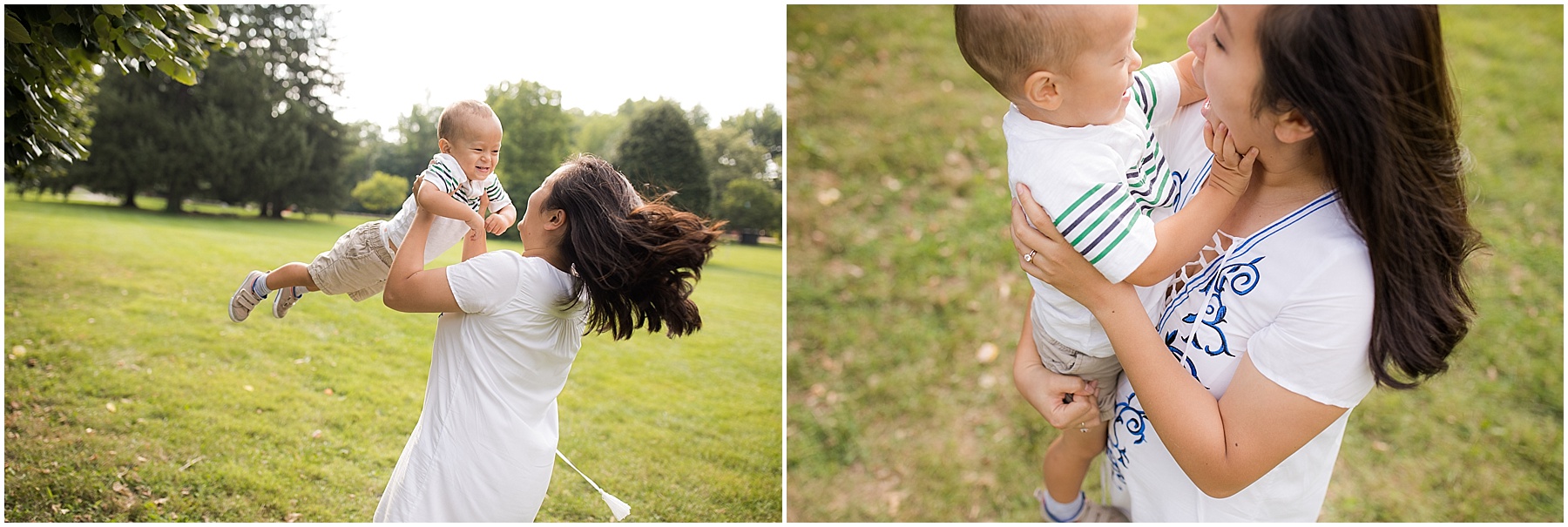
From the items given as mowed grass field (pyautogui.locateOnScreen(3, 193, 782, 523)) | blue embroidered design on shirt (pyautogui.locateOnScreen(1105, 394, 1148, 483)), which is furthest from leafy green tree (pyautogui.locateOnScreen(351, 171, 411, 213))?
blue embroidered design on shirt (pyautogui.locateOnScreen(1105, 394, 1148, 483))

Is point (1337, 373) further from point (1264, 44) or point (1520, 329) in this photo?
point (1520, 329)

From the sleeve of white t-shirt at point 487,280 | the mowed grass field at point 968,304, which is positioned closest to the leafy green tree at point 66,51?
the sleeve of white t-shirt at point 487,280

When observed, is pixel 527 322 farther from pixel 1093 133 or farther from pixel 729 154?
pixel 729 154

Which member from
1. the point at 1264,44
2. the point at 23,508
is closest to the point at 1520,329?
the point at 1264,44

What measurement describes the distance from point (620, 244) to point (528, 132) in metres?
0.89

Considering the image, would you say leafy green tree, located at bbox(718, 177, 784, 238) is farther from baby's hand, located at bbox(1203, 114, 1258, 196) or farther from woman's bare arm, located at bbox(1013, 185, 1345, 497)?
baby's hand, located at bbox(1203, 114, 1258, 196)

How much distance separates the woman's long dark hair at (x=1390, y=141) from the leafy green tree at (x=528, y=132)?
1.94 meters

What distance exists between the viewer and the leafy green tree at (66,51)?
7.75 ft

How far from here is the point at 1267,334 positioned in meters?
1.39

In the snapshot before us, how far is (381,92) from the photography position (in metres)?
2.94

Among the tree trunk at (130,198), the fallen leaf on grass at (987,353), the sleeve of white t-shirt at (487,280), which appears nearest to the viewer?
the sleeve of white t-shirt at (487,280)

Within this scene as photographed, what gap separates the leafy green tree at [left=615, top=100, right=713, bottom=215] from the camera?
3.02 m

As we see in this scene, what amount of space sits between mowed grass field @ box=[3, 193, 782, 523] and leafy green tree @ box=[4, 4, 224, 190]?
0.56 metres

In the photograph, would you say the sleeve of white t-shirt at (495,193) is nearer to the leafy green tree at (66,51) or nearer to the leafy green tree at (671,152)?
the leafy green tree at (671,152)
